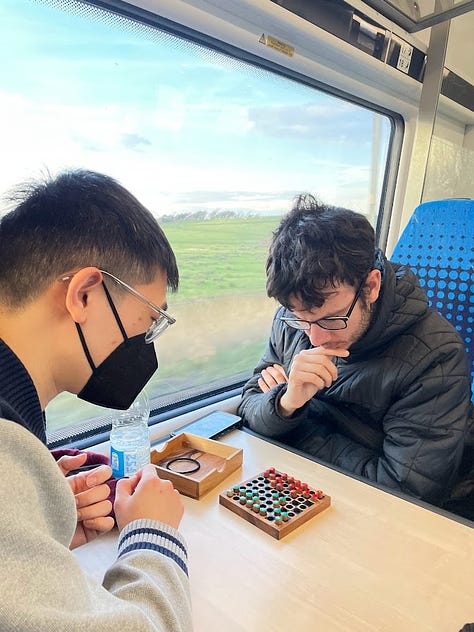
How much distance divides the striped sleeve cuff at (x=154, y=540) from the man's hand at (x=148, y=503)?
0.11 feet

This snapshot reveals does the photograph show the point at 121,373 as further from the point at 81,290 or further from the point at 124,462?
the point at 124,462

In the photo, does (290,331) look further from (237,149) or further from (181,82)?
(181,82)

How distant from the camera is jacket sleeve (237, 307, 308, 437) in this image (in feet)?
4.27

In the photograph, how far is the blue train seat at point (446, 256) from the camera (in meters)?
1.49

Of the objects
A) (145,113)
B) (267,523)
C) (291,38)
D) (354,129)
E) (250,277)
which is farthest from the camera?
(354,129)

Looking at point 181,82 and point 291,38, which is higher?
point 291,38

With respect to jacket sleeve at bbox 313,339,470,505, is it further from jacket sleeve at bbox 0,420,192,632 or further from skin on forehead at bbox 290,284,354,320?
jacket sleeve at bbox 0,420,192,632

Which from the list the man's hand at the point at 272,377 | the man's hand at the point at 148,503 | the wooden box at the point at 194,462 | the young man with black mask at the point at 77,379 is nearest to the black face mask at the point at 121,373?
the young man with black mask at the point at 77,379

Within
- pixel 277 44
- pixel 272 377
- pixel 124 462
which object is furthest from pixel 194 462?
pixel 277 44

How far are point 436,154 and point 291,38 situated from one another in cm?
108

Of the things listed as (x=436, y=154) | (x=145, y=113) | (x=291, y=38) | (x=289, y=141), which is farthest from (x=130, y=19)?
(x=436, y=154)

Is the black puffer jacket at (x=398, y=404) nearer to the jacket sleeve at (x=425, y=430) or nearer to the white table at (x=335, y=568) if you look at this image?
the jacket sleeve at (x=425, y=430)

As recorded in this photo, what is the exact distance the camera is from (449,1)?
1.55 m

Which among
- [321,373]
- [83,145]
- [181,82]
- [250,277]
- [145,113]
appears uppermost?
[181,82]
